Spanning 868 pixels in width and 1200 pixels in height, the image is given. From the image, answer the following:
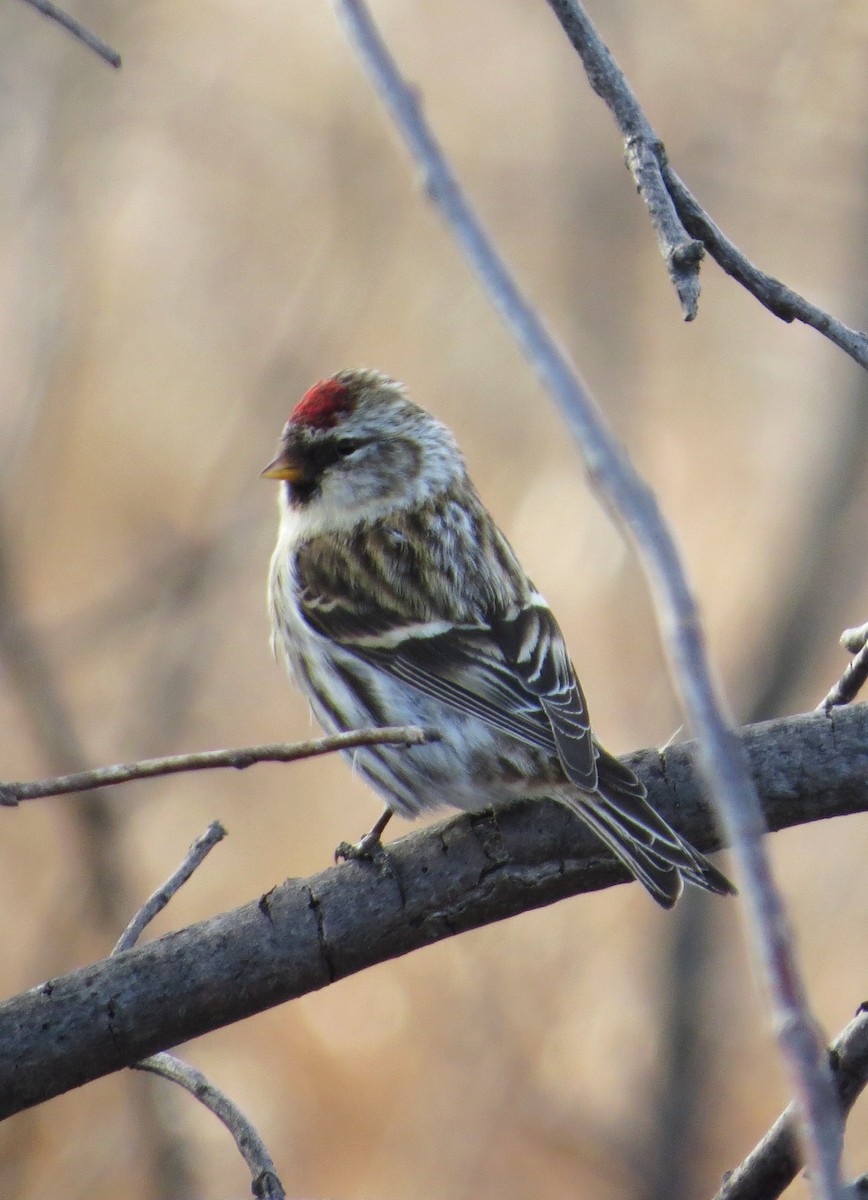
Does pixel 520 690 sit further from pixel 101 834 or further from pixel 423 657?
pixel 101 834

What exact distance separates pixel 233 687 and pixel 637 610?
1552 millimetres

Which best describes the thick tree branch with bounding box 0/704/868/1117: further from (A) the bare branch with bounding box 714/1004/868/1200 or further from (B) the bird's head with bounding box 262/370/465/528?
(B) the bird's head with bounding box 262/370/465/528

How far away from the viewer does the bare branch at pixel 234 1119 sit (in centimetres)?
167

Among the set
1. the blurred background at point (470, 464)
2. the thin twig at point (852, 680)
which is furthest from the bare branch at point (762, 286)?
the blurred background at point (470, 464)

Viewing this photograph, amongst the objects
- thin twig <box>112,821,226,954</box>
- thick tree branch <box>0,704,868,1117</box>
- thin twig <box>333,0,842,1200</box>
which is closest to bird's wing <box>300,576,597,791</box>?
thick tree branch <box>0,704,868,1117</box>

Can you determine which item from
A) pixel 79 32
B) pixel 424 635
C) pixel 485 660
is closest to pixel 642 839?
pixel 485 660

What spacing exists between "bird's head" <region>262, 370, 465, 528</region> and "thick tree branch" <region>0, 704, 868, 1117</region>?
43.1 inches

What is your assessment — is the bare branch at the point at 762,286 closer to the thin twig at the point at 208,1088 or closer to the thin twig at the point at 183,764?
the thin twig at the point at 183,764

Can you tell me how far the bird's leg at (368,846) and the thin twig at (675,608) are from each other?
120 centimetres

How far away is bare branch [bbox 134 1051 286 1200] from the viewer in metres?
1.67

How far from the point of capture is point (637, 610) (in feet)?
17.0

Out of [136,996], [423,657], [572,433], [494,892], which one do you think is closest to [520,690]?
[423,657]

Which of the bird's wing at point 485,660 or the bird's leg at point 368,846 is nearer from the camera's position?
the bird's leg at point 368,846

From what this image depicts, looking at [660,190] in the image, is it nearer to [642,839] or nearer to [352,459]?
[642,839]
